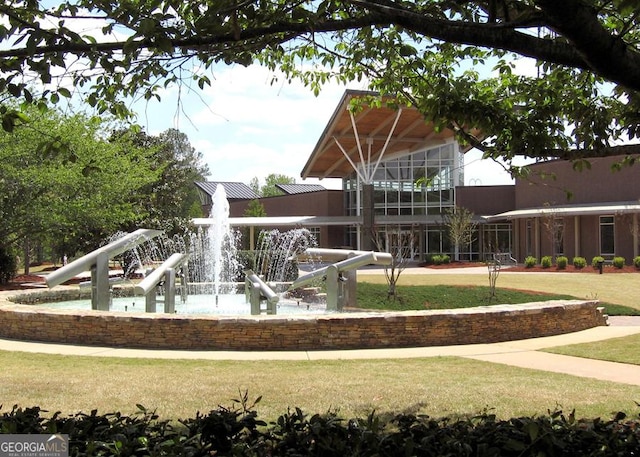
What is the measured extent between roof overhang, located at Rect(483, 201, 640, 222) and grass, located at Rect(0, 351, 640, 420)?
2781 cm

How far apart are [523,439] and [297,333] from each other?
6599 mm

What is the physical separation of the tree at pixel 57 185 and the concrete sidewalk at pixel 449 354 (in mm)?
12333

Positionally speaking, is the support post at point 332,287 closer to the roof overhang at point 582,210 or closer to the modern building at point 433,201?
the modern building at point 433,201

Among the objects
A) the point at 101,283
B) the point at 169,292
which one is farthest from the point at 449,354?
the point at 101,283

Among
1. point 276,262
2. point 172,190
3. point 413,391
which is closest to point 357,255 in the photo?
point 413,391

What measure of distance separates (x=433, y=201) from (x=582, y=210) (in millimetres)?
Result: 12866

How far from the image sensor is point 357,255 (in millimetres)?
14984

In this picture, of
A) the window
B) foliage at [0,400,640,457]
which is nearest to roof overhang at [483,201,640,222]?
the window

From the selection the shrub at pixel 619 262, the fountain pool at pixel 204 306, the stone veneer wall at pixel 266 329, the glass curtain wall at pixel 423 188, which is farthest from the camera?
the glass curtain wall at pixel 423 188

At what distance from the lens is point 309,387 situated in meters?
6.74

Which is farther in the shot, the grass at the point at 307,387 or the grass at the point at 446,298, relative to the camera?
the grass at the point at 446,298

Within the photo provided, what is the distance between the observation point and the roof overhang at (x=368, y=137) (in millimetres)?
38156

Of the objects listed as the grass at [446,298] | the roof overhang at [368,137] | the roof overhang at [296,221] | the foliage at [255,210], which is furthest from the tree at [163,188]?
the grass at [446,298]

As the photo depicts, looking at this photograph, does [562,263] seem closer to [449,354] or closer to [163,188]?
[449,354]
